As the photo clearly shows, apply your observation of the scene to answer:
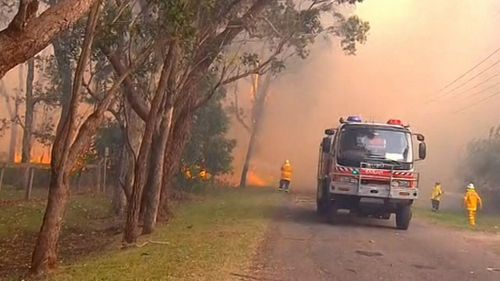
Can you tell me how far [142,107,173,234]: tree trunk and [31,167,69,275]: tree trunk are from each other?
192 inches

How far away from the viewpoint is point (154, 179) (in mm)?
15969

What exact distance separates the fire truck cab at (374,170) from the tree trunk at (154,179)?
15.9ft

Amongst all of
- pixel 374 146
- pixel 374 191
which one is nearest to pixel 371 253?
pixel 374 191

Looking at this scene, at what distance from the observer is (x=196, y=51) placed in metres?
16.6

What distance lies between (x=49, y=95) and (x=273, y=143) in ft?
68.5

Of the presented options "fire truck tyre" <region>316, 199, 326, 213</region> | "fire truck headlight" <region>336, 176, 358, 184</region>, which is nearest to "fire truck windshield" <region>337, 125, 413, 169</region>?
"fire truck headlight" <region>336, 176, 358, 184</region>

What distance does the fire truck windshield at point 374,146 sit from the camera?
18.4 meters

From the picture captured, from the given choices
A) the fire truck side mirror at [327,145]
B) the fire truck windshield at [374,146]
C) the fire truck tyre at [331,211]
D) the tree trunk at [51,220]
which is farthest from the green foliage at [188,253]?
the fire truck windshield at [374,146]

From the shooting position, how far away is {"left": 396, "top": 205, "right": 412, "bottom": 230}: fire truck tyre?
60.7 feet

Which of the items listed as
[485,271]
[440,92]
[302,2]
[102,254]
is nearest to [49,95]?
[302,2]

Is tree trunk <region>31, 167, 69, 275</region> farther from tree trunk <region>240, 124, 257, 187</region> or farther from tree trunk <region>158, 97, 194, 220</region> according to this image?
tree trunk <region>240, 124, 257, 187</region>

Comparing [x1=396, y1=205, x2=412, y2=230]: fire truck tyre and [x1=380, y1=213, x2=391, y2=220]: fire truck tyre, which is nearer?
[x1=396, y1=205, x2=412, y2=230]: fire truck tyre

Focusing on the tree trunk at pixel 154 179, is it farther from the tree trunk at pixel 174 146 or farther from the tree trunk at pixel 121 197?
the tree trunk at pixel 121 197

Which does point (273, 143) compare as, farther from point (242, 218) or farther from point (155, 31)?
point (155, 31)
